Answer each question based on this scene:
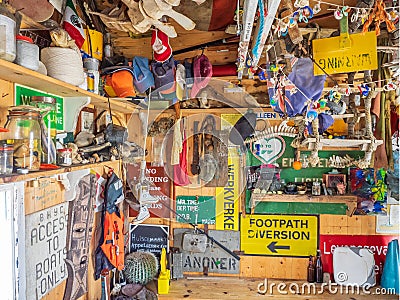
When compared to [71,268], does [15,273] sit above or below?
above

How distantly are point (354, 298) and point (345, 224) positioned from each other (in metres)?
0.60

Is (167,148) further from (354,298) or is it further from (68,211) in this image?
(354,298)

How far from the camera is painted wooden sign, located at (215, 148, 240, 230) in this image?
322cm

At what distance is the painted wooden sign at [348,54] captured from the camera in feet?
5.32

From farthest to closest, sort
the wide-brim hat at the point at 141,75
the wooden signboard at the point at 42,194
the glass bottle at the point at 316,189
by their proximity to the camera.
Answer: the glass bottle at the point at 316,189
the wide-brim hat at the point at 141,75
the wooden signboard at the point at 42,194

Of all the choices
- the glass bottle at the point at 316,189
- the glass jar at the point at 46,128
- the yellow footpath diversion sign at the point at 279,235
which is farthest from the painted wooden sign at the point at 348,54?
the yellow footpath diversion sign at the point at 279,235

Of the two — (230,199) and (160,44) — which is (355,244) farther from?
(160,44)

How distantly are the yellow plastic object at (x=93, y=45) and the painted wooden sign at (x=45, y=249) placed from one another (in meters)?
0.92

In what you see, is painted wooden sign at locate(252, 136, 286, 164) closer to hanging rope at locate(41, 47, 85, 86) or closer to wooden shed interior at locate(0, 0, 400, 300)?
wooden shed interior at locate(0, 0, 400, 300)

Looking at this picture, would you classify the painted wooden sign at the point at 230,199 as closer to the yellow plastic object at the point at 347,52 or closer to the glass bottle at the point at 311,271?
the glass bottle at the point at 311,271

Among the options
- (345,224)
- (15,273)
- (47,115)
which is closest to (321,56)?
(47,115)

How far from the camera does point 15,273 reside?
5.08 feet

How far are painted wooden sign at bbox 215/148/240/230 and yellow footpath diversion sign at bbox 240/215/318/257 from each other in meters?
0.09

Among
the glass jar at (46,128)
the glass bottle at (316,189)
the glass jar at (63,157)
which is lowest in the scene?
the glass bottle at (316,189)
